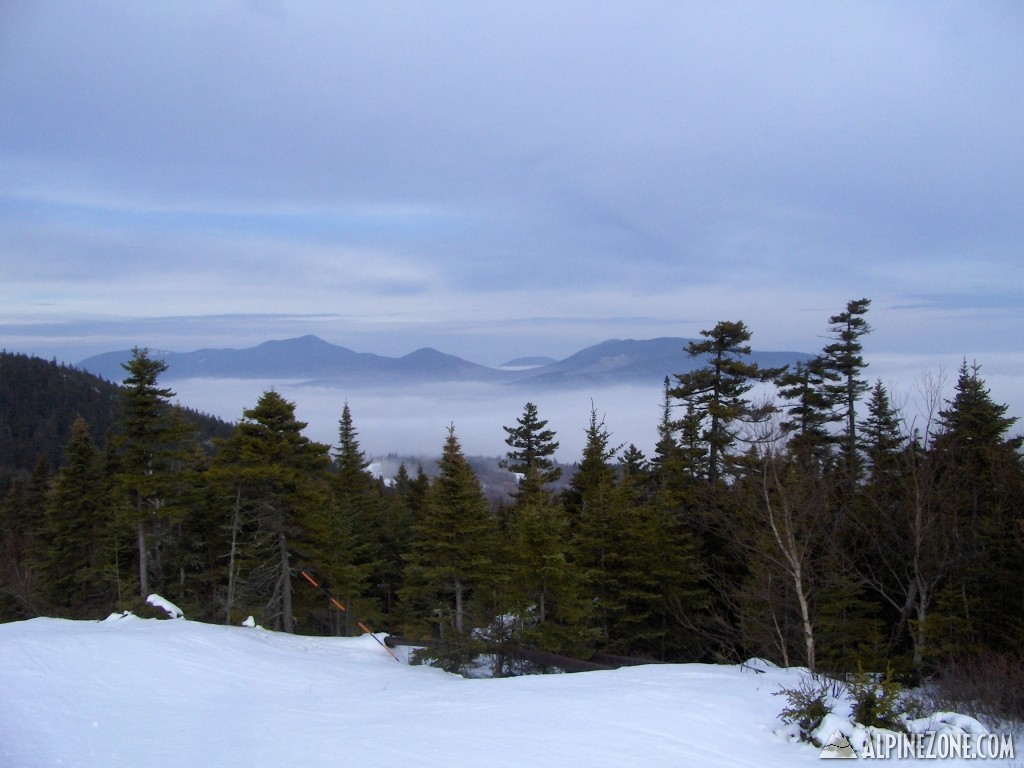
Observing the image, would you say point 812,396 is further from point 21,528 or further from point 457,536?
point 21,528

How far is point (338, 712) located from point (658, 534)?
42.9 feet

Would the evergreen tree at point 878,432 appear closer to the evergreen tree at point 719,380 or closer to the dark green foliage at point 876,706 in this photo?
the evergreen tree at point 719,380

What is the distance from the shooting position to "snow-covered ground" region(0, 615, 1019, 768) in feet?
22.9

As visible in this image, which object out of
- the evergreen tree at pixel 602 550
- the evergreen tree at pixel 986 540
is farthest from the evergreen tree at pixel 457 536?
the evergreen tree at pixel 986 540

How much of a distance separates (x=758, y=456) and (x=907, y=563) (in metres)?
5.81

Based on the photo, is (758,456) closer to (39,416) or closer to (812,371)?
(812,371)

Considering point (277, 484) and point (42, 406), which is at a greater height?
point (277, 484)

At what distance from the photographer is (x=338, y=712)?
8.95 metres

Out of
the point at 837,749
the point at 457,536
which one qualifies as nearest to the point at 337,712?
the point at 837,749

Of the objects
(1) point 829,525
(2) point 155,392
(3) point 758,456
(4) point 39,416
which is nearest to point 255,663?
(3) point 758,456

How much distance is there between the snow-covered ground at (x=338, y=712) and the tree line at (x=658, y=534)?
3359 millimetres

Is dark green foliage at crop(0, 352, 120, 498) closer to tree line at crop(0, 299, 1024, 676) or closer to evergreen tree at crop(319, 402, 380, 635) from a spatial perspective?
evergreen tree at crop(319, 402, 380, 635)

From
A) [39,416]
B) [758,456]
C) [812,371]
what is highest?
[812,371]

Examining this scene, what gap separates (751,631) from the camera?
1498 centimetres
